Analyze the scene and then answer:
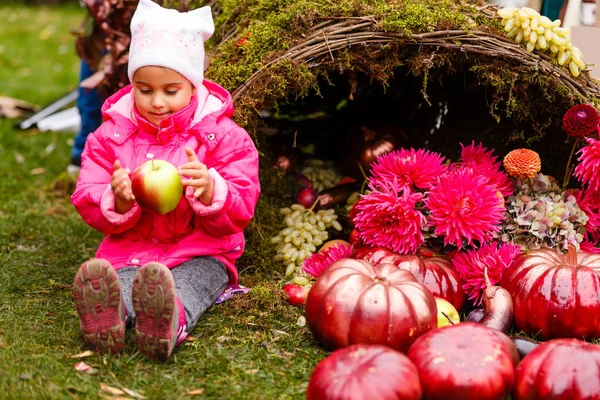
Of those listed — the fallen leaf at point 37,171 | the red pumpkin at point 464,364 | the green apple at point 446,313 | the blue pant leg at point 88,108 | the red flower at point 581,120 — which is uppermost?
the red flower at point 581,120

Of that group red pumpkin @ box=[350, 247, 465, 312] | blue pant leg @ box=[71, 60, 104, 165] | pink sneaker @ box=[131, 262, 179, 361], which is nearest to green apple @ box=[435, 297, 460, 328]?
red pumpkin @ box=[350, 247, 465, 312]

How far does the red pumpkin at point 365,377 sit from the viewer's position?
230 centimetres

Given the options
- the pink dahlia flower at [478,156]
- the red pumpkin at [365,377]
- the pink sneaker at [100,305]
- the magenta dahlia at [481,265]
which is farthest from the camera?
the pink dahlia flower at [478,156]

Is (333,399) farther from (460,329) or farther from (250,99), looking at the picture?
(250,99)

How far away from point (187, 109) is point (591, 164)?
6.13 feet

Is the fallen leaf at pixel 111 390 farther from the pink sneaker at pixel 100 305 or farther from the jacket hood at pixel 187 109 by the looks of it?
the jacket hood at pixel 187 109

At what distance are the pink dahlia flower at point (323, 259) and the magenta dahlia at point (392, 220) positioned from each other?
0.43 feet

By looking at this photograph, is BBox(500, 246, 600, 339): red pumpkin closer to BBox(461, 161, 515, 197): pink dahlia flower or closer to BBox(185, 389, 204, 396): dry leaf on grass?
BBox(461, 161, 515, 197): pink dahlia flower

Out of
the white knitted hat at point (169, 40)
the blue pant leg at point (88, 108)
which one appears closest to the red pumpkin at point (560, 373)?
the white knitted hat at point (169, 40)

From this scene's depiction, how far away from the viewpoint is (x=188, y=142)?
130 inches

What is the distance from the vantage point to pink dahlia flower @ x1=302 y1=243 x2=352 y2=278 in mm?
3613

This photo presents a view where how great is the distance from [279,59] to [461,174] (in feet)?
3.31

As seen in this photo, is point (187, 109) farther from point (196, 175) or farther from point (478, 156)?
point (478, 156)

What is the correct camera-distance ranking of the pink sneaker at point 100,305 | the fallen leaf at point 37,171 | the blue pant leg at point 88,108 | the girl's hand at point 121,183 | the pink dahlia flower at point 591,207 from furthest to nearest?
the fallen leaf at point 37,171, the blue pant leg at point 88,108, the pink dahlia flower at point 591,207, the girl's hand at point 121,183, the pink sneaker at point 100,305
